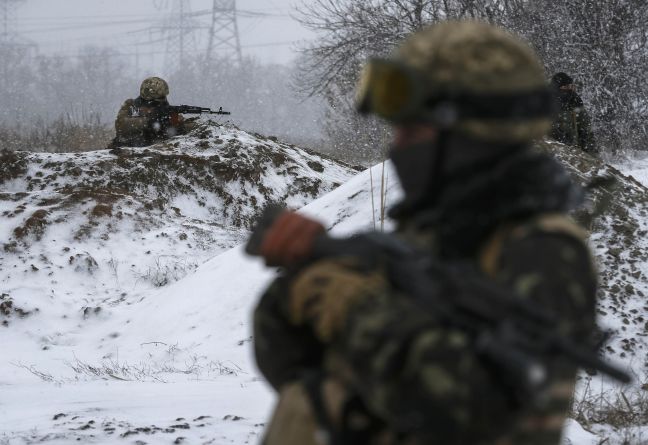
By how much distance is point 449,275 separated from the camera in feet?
3.59

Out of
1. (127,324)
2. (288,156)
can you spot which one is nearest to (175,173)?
(288,156)

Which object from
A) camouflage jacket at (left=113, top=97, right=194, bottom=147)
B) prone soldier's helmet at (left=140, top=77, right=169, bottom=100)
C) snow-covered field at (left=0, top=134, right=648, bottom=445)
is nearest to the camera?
snow-covered field at (left=0, top=134, right=648, bottom=445)

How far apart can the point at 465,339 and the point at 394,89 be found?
432 millimetres

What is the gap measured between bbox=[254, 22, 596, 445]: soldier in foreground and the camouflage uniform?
1074cm

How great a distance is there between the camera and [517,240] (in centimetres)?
113

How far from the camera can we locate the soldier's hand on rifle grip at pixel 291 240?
1235 millimetres

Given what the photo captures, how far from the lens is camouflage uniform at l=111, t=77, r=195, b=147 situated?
38.3 ft

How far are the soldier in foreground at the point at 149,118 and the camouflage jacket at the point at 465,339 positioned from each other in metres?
10.9

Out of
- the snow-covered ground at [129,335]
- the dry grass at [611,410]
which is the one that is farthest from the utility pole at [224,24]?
the dry grass at [611,410]

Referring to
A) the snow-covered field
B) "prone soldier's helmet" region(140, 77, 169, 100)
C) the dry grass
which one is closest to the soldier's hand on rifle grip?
the snow-covered field

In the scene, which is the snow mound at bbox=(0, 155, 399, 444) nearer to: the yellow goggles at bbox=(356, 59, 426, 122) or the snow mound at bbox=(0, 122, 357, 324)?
the snow mound at bbox=(0, 122, 357, 324)

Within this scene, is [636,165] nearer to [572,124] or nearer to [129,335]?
[572,124]

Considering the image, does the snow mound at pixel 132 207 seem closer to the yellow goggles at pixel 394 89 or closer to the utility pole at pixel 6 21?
the yellow goggles at pixel 394 89

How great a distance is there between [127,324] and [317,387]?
6.44 m
